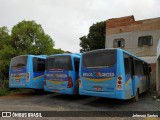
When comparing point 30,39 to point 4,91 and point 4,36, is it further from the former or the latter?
point 4,91

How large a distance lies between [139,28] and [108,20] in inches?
195

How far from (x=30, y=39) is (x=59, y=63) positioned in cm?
1234

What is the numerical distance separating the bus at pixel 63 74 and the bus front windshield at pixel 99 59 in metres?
1.50

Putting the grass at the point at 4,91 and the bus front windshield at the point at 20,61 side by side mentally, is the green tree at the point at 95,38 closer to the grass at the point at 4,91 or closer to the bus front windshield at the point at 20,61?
the grass at the point at 4,91

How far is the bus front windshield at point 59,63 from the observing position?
13.1 meters

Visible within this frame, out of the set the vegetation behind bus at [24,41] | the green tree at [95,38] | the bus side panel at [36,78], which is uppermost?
the green tree at [95,38]

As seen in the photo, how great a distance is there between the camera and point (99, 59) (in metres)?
11.2

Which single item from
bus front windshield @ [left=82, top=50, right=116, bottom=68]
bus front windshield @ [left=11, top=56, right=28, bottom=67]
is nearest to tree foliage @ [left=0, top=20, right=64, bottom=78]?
bus front windshield @ [left=11, top=56, right=28, bottom=67]

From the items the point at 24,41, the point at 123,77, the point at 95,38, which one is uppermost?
the point at 95,38

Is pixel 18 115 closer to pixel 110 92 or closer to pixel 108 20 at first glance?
pixel 110 92

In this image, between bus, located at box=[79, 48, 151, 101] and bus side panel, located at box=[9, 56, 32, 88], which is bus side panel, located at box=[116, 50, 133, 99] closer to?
bus, located at box=[79, 48, 151, 101]

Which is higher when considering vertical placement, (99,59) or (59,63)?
(99,59)

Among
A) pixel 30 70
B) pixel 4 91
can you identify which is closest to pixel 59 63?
pixel 30 70

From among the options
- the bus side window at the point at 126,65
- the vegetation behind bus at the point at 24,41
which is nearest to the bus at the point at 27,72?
the bus side window at the point at 126,65
